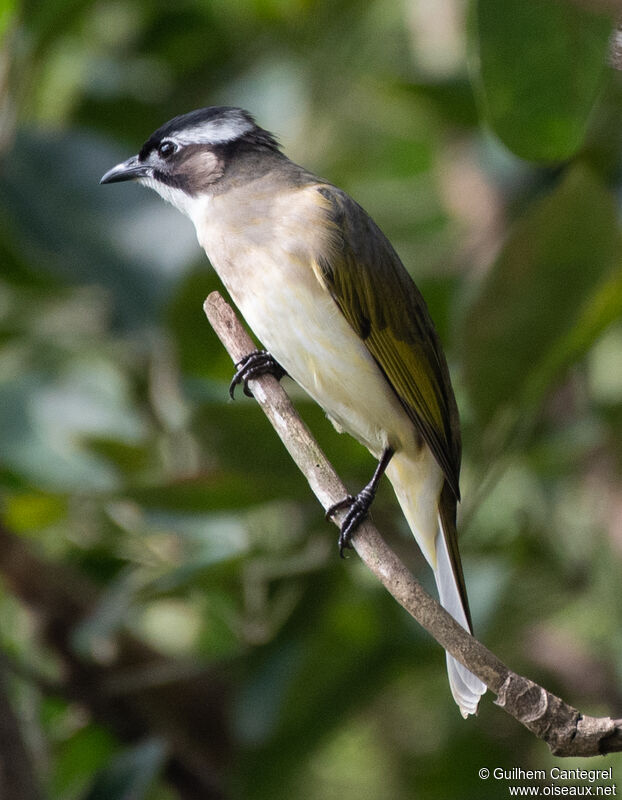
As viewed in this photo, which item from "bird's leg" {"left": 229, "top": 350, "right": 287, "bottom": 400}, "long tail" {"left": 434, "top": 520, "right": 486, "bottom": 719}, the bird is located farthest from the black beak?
"long tail" {"left": 434, "top": 520, "right": 486, "bottom": 719}

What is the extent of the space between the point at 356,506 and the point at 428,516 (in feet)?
1.20

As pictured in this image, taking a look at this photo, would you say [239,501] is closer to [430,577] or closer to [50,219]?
[430,577]

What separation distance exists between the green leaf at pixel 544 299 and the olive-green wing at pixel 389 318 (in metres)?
0.10

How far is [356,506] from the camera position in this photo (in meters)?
2.23

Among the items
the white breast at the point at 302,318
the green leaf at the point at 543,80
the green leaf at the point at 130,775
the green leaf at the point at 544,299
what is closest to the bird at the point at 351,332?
the white breast at the point at 302,318

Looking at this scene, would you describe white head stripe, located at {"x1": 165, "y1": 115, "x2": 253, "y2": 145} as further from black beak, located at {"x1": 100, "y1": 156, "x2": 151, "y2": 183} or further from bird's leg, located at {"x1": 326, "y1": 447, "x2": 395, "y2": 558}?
bird's leg, located at {"x1": 326, "y1": 447, "x2": 395, "y2": 558}

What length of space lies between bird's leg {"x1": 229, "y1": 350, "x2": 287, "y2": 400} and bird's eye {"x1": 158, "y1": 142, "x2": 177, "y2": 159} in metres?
0.62

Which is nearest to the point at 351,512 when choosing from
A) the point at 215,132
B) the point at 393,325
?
the point at 393,325


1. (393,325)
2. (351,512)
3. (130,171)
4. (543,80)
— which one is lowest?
(351,512)

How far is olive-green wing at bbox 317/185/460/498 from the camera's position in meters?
2.48

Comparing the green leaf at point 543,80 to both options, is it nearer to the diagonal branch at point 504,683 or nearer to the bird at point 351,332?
the bird at point 351,332

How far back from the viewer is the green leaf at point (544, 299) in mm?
2346

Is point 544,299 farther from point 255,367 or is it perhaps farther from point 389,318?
point 255,367

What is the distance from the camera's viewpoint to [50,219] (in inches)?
126
